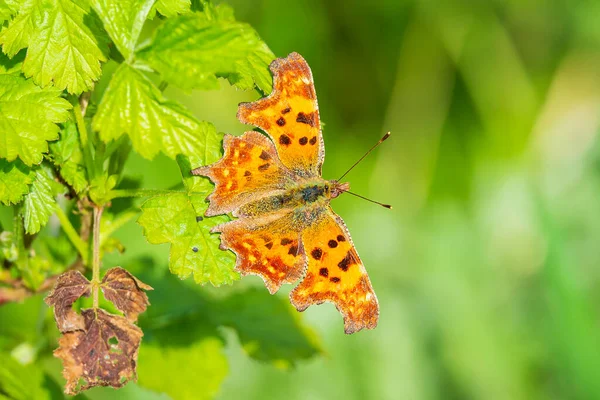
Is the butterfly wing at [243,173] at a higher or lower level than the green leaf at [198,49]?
lower

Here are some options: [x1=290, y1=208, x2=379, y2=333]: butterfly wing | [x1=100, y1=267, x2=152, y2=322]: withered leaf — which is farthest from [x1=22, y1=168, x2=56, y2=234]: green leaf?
[x1=290, y1=208, x2=379, y2=333]: butterfly wing

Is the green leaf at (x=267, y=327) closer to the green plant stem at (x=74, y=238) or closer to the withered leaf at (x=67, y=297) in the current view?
the green plant stem at (x=74, y=238)

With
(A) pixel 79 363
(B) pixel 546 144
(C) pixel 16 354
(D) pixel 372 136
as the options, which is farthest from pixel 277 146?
(B) pixel 546 144

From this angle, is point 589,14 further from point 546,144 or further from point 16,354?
point 16,354

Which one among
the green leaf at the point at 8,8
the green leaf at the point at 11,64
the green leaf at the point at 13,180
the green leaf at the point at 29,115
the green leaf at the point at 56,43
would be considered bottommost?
the green leaf at the point at 13,180

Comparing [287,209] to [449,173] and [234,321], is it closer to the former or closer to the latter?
[234,321]

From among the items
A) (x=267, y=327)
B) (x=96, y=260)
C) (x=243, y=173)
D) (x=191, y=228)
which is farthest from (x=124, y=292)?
(x=267, y=327)

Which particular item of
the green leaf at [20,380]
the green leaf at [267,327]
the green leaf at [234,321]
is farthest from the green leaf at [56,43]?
the green leaf at [267,327]
